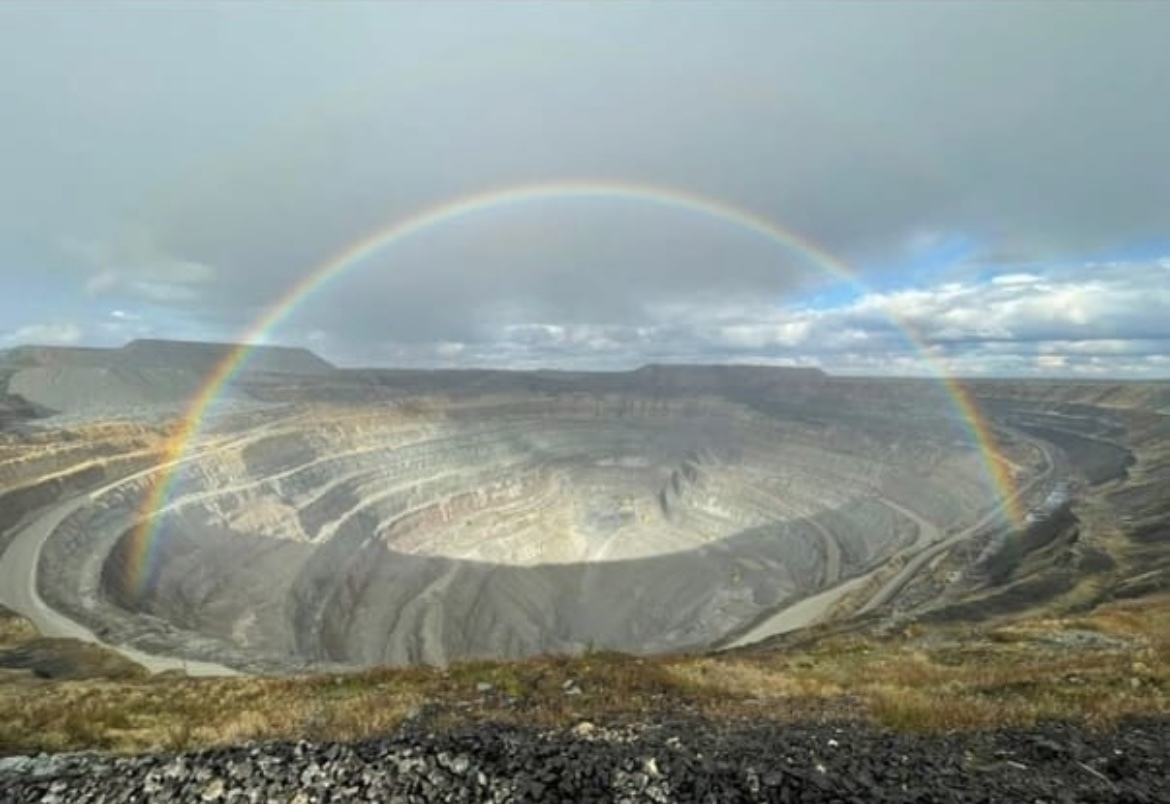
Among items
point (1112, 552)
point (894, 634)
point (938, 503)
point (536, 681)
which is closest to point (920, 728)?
point (536, 681)

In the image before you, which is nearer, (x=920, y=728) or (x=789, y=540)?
(x=920, y=728)

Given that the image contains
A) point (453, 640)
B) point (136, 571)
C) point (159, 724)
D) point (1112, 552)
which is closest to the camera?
point (159, 724)

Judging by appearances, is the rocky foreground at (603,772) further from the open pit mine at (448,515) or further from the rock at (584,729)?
the open pit mine at (448,515)

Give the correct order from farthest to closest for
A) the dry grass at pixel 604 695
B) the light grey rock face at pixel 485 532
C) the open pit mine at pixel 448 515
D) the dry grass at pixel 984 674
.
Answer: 1. the light grey rock face at pixel 485 532
2. the open pit mine at pixel 448 515
3. the dry grass at pixel 604 695
4. the dry grass at pixel 984 674

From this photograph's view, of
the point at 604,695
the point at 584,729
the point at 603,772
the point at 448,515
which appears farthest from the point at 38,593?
the point at 448,515

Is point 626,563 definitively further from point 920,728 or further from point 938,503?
point 920,728

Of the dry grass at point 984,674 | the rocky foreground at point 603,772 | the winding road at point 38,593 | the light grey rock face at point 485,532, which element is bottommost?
the light grey rock face at point 485,532

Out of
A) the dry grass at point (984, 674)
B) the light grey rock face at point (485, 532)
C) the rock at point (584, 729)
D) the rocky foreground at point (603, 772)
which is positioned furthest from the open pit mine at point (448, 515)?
the rocky foreground at point (603, 772)
